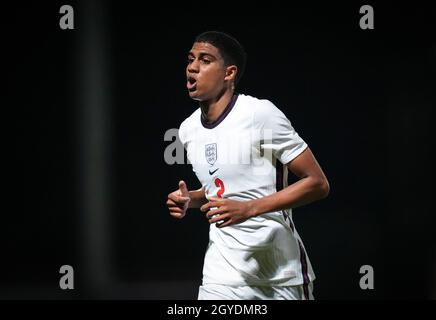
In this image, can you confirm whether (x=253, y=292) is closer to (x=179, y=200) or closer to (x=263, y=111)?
(x=179, y=200)

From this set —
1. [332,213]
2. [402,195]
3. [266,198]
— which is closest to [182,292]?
[332,213]

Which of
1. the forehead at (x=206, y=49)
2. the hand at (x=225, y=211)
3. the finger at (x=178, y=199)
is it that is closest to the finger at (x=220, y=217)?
the hand at (x=225, y=211)

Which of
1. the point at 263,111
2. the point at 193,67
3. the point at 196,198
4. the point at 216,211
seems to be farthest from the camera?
the point at 196,198

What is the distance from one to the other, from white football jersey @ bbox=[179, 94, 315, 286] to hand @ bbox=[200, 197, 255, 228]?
0.23 meters

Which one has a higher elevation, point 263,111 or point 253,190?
point 263,111

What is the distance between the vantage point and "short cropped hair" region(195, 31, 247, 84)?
283 cm

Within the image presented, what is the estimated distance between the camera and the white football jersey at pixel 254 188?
2646mm

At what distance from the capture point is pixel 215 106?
2.80 m

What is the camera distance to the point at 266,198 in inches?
100.0

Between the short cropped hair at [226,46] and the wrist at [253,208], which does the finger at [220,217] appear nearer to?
the wrist at [253,208]

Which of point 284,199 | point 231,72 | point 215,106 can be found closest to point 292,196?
point 284,199

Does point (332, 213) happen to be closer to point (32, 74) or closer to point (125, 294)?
point (125, 294)

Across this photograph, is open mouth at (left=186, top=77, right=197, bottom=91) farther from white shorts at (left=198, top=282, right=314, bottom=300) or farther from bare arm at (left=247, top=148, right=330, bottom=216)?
white shorts at (left=198, top=282, right=314, bottom=300)

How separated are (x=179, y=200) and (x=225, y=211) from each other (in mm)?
274
